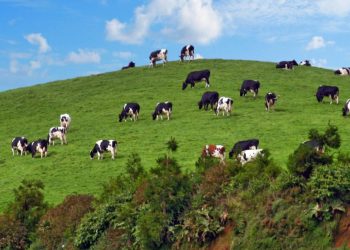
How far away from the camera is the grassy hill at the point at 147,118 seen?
1286 inches

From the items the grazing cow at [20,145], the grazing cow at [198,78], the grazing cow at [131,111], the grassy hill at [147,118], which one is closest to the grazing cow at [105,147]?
the grassy hill at [147,118]

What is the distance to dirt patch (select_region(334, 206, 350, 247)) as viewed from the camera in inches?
536

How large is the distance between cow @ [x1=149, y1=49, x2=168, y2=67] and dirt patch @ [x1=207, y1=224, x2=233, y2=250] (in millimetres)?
56423

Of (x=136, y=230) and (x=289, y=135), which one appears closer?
(x=136, y=230)

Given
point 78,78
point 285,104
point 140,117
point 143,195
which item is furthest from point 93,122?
point 143,195

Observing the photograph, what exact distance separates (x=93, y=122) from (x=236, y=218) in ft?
111

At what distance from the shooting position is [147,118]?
46625mm

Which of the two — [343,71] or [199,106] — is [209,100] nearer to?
[199,106]

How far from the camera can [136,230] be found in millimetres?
16719

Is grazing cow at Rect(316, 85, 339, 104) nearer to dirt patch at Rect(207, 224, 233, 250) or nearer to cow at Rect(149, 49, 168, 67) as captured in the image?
cow at Rect(149, 49, 168, 67)

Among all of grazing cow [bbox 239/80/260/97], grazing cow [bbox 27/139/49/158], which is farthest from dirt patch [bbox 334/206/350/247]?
grazing cow [bbox 239/80/260/97]

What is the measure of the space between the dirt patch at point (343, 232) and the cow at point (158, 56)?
191 ft

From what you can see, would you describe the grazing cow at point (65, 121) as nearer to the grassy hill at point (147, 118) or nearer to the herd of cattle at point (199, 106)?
the herd of cattle at point (199, 106)

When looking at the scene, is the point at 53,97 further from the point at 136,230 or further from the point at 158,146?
the point at 136,230
